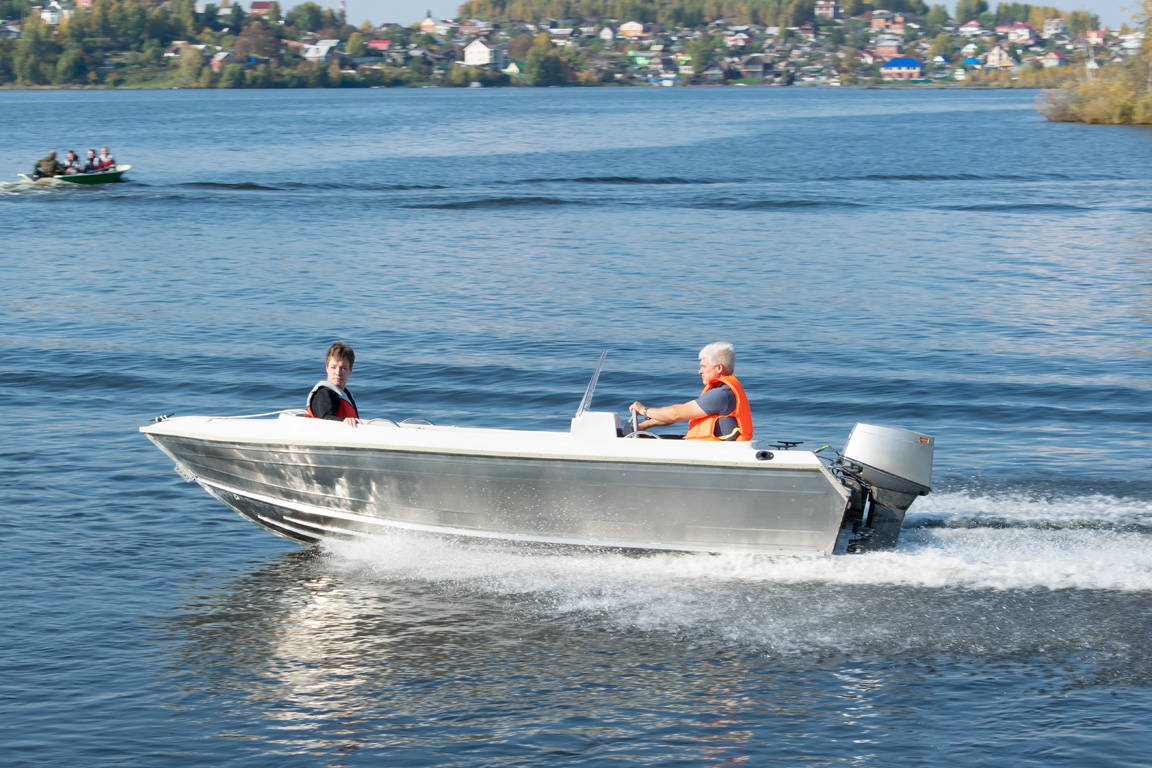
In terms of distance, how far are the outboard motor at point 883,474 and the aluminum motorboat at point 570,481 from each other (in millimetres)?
10

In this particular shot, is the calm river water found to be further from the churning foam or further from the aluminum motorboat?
the aluminum motorboat

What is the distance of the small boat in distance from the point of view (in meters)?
41.6

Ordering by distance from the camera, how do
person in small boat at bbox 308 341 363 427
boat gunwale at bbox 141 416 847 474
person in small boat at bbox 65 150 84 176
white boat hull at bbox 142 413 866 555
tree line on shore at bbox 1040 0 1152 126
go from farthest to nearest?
tree line on shore at bbox 1040 0 1152 126, person in small boat at bbox 65 150 84 176, person in small boat at bbox 308 341 363 427, white boat hull at bbox 142 413 866 555, boat gunwale at bbox 141 416 847 474

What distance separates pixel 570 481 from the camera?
331 inches

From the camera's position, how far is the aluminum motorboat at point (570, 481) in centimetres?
817

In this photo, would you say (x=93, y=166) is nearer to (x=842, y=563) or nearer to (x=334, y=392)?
(x=334, y=392)

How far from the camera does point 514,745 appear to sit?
21.5ft

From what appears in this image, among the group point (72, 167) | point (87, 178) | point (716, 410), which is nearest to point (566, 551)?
point (716, 410)

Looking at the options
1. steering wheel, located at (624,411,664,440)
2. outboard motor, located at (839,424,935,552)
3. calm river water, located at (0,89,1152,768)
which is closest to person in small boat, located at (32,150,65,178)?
calm river water, located at (0,89,1152,768)

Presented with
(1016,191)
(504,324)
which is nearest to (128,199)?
(504,324)

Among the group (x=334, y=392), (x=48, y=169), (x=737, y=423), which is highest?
(x=48, y=169)

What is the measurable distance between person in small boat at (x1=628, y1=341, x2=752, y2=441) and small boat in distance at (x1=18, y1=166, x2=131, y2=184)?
38.4 meters

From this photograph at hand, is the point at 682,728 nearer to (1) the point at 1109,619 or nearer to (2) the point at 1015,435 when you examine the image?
(1) the point at 1109,619

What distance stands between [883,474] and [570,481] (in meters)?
2.31
